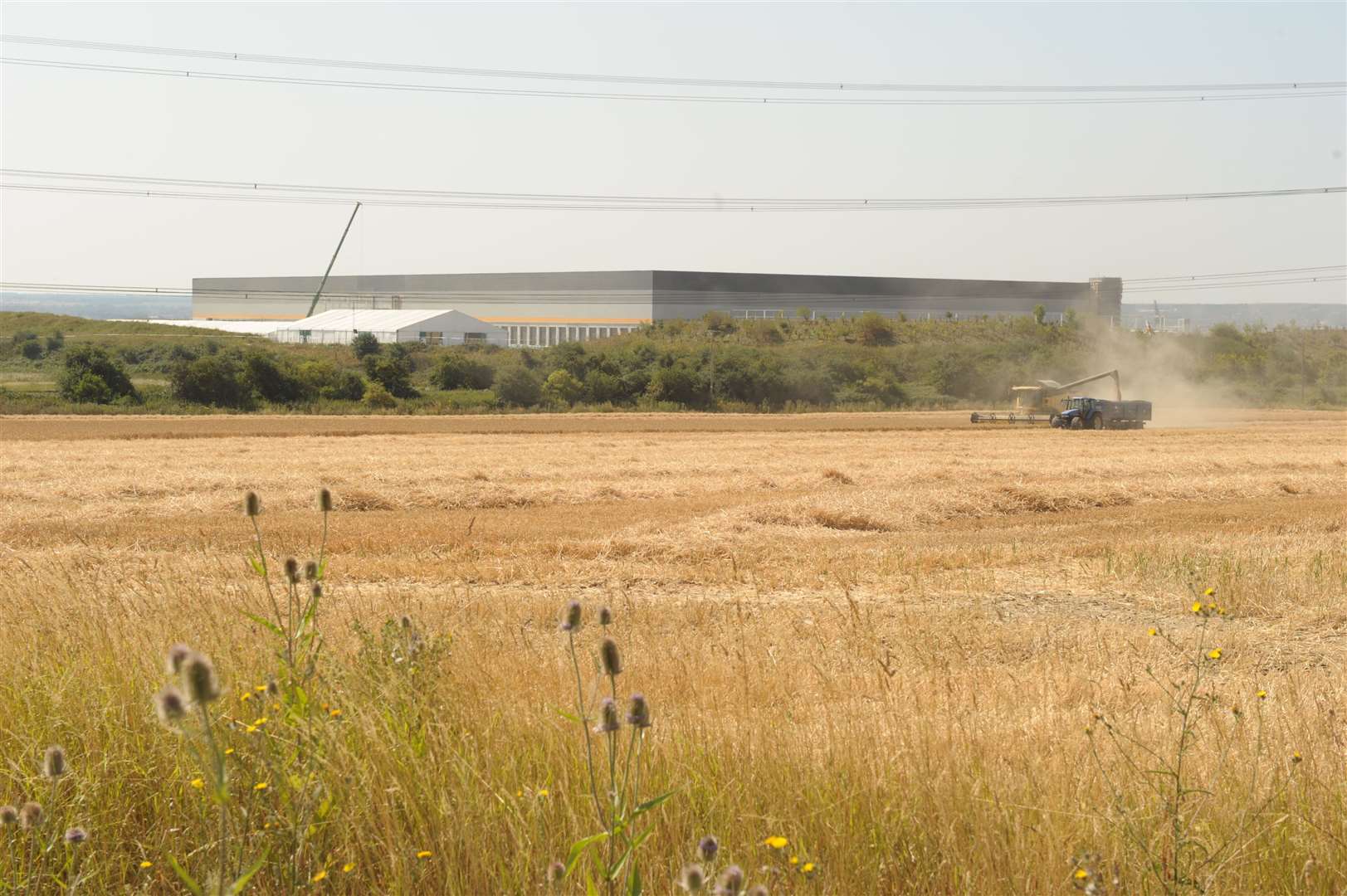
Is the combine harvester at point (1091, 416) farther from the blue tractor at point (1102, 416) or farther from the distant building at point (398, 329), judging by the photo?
the distant building at point (398, 329)

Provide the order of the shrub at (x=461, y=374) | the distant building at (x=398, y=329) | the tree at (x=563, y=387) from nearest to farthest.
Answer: the tree at (x=563, y=387) < the shrub at (x=461, y=374) < the distant building at (x=398, y=329)

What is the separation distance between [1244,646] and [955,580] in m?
4.08

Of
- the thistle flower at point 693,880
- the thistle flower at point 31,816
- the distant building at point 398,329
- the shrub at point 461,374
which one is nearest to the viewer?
the thistle flower at point 693,880

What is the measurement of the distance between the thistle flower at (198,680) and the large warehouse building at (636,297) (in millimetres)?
90606

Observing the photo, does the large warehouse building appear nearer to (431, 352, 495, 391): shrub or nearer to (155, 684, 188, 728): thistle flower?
(431, 352, 495, 391): shrub

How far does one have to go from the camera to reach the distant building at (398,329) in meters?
85.9

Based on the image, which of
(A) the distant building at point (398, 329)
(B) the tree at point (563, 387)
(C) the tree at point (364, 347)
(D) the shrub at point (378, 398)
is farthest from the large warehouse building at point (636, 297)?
(D) the shrub at point (378, 398)

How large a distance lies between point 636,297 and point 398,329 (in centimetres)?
2090

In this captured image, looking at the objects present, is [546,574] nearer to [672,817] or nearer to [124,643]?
[124,643]

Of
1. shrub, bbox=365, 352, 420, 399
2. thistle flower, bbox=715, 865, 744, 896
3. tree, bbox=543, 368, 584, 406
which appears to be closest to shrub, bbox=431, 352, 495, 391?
shrub, bbox=365, 352, 420, 399

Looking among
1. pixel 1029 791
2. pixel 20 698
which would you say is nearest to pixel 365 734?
pixel 20 698

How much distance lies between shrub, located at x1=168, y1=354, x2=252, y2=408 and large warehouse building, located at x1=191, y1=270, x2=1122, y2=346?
36804mm

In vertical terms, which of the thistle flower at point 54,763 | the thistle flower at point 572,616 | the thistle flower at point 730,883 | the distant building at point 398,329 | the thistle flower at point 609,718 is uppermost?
the distant building at point 398,329

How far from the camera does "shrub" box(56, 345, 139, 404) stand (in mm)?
56906
